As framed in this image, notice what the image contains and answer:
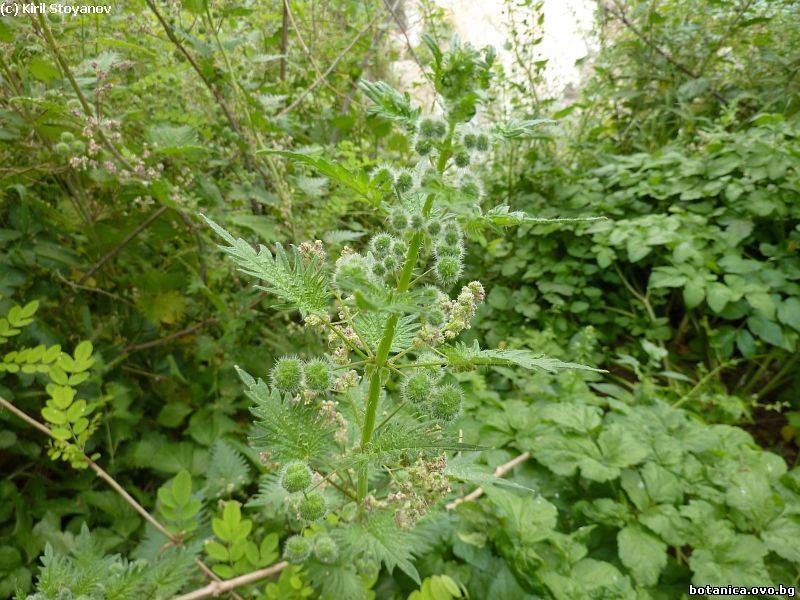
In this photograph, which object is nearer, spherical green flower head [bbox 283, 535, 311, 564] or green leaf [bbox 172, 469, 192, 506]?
spherical green flower head [bbox 283, 535, 311, 564]

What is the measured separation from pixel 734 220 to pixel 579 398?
5.83ft

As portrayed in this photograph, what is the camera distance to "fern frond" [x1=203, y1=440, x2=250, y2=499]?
5.06 ft

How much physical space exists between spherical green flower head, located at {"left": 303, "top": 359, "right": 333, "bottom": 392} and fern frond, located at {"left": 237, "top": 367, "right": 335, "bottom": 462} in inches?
3.7

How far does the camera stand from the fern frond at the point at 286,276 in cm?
81

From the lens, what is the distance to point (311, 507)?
2.78ft

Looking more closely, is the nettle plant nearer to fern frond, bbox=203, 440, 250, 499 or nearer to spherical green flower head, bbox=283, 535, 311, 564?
spherical green flower head, bbox=283, 535, 311, 564

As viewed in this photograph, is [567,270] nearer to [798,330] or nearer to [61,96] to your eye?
[798,330]

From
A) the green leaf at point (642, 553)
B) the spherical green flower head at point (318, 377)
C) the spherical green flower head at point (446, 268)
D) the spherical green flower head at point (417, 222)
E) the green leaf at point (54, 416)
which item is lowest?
the green leaf at point (642, 553)

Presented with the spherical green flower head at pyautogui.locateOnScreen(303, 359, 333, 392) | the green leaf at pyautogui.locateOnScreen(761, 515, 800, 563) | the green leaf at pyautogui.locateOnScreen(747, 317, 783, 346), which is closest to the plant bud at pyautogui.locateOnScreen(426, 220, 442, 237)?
the spherical green flower head at pyautogui.locateOnScreen(303, 359, 333, 392)

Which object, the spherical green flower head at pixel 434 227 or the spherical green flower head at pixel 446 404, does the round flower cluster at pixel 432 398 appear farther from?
the spherical green flower head at pixel 434 227

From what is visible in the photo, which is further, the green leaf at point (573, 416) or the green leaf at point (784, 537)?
the green leaf at point (573, 416)

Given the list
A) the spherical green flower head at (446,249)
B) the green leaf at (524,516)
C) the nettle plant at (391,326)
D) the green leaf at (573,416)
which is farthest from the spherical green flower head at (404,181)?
the green leaf at (573,416)

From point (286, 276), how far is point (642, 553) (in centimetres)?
146

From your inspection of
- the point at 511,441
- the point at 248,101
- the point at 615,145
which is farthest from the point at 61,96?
the point at 615,145
